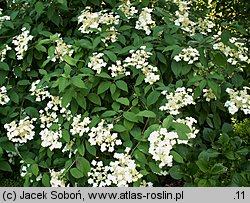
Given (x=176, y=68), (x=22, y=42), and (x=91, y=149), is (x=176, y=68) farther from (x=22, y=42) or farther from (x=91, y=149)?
(x=22, y=42)

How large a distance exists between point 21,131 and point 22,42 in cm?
58

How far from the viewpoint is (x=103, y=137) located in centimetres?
223

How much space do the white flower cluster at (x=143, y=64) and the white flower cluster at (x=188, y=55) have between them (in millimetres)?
149

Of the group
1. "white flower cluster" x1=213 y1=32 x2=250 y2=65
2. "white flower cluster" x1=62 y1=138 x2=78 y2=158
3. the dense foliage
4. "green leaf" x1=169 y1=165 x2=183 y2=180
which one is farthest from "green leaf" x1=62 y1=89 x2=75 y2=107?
"white flower cluster" x1=213 y1=32 x2=250 y2=65

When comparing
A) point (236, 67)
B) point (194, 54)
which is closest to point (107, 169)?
point (194, 54)

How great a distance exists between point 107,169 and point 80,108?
1.44 ft

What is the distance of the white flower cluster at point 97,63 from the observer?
2.38 m

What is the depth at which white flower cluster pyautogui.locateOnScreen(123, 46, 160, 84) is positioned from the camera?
239 centimetres

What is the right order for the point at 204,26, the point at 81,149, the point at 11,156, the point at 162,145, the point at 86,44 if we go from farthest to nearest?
the point at 204,26
the point at 11,156
the point at 86,44
the point at 81,149
the point at 162,145

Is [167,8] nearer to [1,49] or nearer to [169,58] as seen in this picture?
[169,58]

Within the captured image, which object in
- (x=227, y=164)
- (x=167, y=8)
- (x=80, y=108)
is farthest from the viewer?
(x=167, y=8)

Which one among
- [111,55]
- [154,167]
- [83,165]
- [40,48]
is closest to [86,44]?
[111,55]
